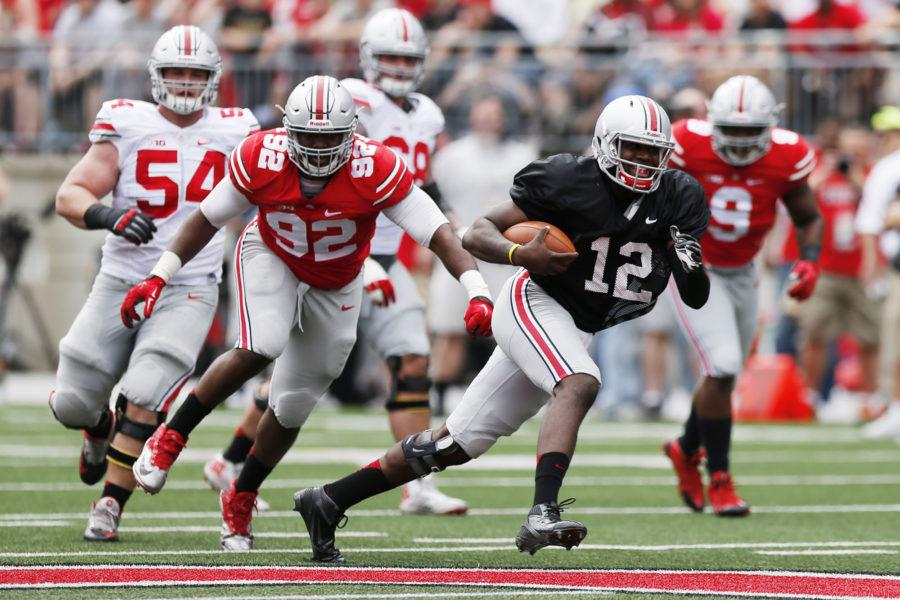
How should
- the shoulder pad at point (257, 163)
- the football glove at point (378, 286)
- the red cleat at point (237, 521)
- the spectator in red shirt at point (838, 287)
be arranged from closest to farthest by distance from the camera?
the shoulder pad at point (257, 163)
the red cleat at point (237, 521)
the football glove at point (378, 286)
the spectator in red shirt at point (838, 287)

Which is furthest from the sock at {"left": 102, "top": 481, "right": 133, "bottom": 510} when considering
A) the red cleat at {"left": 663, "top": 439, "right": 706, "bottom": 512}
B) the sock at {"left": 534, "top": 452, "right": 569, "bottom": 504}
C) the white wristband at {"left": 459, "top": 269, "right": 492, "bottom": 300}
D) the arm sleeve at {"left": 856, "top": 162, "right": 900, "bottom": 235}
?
the arm sleeve at {"left": 856, "top": 162, "right": 900, "bottom": 235}

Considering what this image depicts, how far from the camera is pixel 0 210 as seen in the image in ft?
50.5

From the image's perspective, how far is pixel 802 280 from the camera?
7.47 metres

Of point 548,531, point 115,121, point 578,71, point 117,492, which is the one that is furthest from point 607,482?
point 578,71

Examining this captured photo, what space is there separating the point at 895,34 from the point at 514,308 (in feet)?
30.7

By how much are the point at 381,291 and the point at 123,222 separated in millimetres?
1415

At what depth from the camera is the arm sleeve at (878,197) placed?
1112 centimetres

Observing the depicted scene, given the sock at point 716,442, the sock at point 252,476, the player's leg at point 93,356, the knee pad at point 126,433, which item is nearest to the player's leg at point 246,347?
the sock at point 252,476

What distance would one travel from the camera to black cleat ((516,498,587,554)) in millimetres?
5059

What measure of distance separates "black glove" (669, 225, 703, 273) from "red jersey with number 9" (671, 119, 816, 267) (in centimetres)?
204

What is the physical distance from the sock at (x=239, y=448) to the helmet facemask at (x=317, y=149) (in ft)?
6.79

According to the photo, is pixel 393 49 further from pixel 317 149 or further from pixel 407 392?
pixel 317 149

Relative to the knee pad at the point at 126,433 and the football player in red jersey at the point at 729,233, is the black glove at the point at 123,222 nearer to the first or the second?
the knee pad at the point at 126,433

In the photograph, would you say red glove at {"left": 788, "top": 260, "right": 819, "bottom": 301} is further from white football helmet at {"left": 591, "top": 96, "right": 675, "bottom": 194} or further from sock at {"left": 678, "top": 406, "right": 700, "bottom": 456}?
white football helmet at {"left": 591, "top": 96, "right": 675, "bottom": 194}
